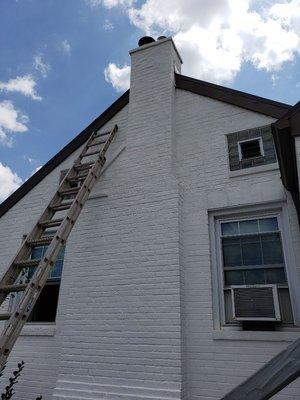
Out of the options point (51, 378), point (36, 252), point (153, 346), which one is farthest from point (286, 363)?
point (36, 252)

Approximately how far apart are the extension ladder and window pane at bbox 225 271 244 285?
2406mm

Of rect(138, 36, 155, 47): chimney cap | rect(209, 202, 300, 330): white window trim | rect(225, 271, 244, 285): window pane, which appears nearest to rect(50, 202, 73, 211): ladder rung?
rect(209, 202, 300, 330): white window trim

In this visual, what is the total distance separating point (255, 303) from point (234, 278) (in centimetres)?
57

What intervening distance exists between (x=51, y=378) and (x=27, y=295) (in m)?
2.39

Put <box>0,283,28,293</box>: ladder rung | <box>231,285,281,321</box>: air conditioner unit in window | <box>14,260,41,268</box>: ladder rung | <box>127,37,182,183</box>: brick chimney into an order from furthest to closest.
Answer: <box>127,37,182,183</box>: brick chimney
<box>231,285,281,321</box>: air conditioner unit in window
<box>14,260,41,268</box>: ladder rung
<box>0,283,28,293</box>: ladder rung

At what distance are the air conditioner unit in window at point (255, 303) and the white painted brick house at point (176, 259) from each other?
0.63ft

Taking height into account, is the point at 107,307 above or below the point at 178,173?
below

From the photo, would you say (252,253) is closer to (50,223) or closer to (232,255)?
(232,255)

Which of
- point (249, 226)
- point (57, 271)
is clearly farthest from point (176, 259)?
point (57, 271)

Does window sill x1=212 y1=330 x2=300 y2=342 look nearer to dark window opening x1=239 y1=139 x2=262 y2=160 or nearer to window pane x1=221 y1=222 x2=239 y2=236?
window pane x1=221 y1=222 x2=239 y2=236

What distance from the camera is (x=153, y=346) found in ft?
15.3

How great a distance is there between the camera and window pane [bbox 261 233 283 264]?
482 centimetres

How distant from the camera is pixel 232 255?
5098 mm

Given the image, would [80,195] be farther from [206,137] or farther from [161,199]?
[206,137]
